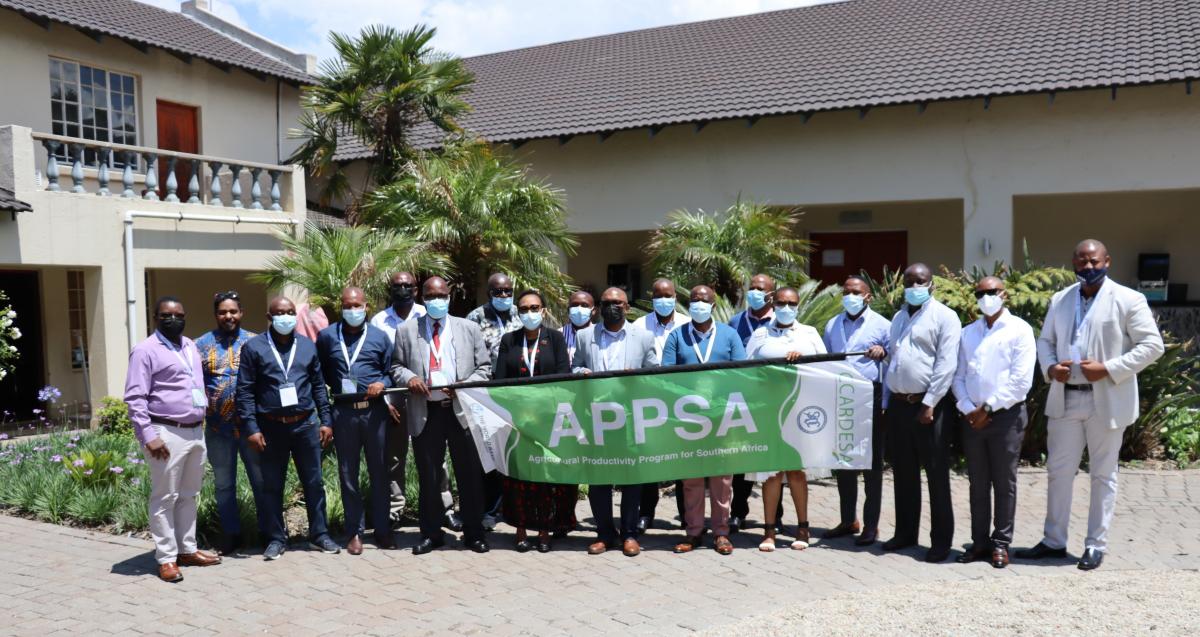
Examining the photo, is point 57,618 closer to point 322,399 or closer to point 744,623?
point 322,399

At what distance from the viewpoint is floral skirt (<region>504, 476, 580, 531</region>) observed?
291 inches

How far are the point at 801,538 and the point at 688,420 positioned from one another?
1220mm

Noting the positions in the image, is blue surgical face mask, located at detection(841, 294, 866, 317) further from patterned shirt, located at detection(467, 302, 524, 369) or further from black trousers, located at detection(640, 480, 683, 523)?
patterned shirt, located at detection(467, 302, 524, 369)

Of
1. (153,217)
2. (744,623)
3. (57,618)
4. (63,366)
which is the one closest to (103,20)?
(153,217)

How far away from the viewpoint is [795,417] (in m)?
7.23

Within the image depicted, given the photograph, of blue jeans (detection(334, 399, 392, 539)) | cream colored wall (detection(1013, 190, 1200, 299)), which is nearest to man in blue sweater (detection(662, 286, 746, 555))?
blue jeans (detection(334, 399, 392, 539))

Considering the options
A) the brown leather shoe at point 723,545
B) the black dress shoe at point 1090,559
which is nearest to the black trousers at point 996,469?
the black dress shoe at point 1090,559

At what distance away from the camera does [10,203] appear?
12.2 meters

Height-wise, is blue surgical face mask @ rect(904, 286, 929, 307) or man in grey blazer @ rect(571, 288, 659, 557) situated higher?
blue surgical face mask @ rect(904, 286, 929, 307)

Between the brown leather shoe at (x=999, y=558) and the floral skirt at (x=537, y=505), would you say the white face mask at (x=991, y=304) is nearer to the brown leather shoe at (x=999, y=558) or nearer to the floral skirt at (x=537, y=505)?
the brown leather shoe at (x=999, y=558)

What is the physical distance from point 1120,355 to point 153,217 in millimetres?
12575

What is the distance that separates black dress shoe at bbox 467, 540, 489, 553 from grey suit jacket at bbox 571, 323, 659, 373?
1.45 metres

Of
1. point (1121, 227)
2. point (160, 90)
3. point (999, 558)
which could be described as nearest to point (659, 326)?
point (999, 558)

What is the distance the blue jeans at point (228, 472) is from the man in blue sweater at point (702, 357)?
3066 mm
